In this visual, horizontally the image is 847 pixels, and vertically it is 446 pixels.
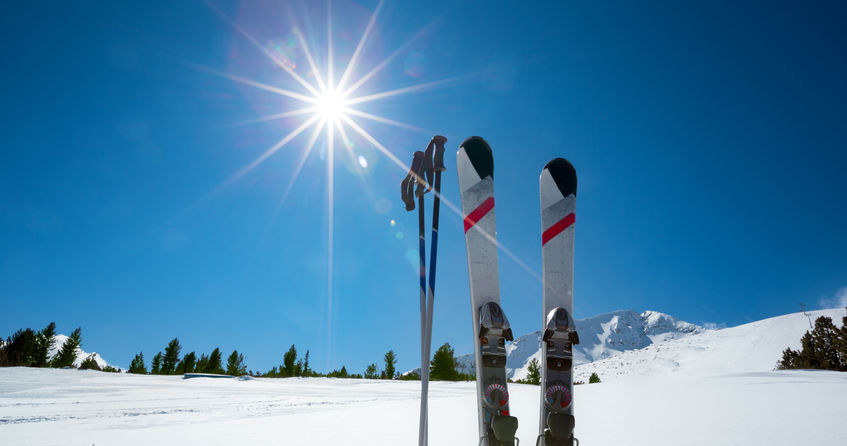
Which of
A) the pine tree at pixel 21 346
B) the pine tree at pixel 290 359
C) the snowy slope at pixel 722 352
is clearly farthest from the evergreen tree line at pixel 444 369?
the snowy slope at pixel 722 352

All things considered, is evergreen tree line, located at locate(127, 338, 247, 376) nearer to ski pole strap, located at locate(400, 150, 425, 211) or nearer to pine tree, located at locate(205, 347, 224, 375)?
pine tree, located at locate(205, 347, 224, 375)

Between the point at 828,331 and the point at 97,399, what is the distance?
49.3 m

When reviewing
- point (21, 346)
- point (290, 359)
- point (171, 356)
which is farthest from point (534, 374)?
point (21, 346)

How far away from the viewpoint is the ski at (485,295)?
432 cm

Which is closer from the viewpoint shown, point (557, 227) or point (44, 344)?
point (557, 227)

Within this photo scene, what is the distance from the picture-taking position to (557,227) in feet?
A: 19.2

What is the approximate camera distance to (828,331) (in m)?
31.4

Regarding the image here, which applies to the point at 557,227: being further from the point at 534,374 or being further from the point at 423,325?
the point at 534,374

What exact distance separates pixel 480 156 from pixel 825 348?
44.0 metres

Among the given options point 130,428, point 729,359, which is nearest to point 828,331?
point 130,428

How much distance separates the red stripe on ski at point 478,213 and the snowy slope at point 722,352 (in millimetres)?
90806

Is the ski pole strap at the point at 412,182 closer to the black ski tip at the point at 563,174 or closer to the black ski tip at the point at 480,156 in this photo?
the black ski tip at the point at 480,156

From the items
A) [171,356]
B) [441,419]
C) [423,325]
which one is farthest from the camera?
[171,356]

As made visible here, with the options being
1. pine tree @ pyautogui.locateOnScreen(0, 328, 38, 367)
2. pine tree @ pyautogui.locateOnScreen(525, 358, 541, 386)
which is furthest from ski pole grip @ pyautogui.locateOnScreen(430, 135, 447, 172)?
pine tree @ pyautogui.locateOnScreen(0, 328, 38, 367)
